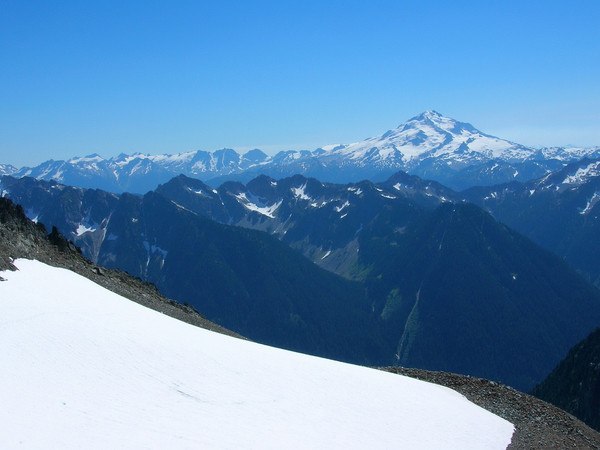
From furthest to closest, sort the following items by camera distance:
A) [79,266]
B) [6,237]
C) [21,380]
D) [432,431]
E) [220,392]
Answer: [79,266], [6,237], [432,431], [220,392], [21,380]

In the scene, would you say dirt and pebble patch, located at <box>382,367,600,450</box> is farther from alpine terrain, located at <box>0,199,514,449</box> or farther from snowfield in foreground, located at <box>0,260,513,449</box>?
snowfield in foreground, located at <box>0,260,513,449</box>

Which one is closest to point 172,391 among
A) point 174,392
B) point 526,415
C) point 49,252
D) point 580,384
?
point 174,392

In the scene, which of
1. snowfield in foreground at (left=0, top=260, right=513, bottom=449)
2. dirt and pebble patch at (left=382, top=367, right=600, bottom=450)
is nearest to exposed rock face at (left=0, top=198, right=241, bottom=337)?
snowfield in foreground at (left=0, top=260, right=513, bottom=449)

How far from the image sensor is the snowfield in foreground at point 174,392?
21.2 metres

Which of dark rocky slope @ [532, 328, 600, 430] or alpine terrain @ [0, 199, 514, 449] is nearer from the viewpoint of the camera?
alpine terrain @ [0, 199, 514, 449]

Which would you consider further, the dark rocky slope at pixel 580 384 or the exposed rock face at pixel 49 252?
the dark rocky slope at pixel 580 384

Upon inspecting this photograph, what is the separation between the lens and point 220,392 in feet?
89.8

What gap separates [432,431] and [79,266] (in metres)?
40.1

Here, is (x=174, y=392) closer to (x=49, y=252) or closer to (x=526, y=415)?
(x=526, y=415)

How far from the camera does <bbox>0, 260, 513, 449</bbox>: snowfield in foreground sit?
21.2 meters

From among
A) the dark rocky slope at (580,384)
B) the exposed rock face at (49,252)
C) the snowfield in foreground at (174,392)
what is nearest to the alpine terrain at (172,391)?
the snowfield in foreground at (174,392)

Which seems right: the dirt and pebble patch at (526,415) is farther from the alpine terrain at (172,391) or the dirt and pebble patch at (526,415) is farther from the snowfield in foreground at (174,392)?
the snowfield in foreground at (174,392)

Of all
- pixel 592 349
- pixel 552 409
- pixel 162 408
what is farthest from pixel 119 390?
pixel 592 349

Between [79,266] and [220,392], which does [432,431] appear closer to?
[220,392]
